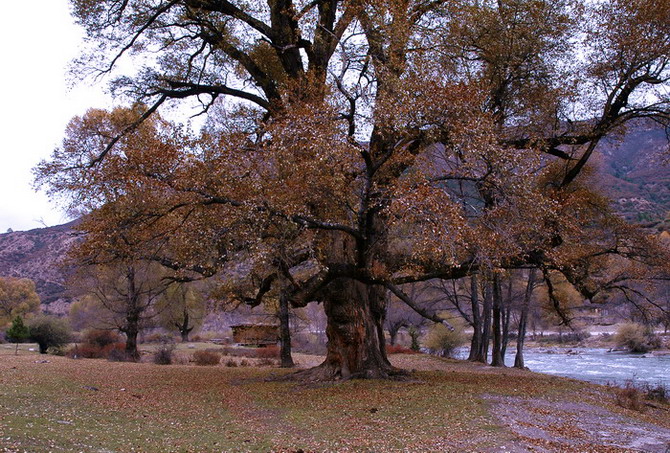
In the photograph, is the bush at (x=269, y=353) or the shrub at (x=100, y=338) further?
the shrub at (x=100, y=338)

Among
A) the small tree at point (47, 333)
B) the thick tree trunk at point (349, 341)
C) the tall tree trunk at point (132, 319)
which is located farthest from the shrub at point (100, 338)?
the thick tree trunk at point (349, 341)

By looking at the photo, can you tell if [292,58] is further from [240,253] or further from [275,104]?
[240,253]

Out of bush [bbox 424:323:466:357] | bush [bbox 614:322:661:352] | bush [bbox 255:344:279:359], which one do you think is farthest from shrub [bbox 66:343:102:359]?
bush [bbox 614:322:661:352]

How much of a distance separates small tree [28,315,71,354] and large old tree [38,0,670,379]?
2066 cm

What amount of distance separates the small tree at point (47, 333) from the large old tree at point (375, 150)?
20.7 metres

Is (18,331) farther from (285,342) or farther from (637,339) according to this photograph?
(637,339)

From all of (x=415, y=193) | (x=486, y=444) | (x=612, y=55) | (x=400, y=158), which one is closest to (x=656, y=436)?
(x=486, y=444)

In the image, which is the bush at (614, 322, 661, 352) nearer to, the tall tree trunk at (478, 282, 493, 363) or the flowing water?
the flowing water

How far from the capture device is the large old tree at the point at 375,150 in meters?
12.1

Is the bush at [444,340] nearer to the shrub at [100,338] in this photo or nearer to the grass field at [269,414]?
the grass field at [269,414]

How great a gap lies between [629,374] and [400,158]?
24126 millimetres

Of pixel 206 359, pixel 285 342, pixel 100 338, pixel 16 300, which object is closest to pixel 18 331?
pixel 100 338

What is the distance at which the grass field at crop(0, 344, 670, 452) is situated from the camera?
8.00m

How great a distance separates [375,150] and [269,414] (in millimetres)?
7184
